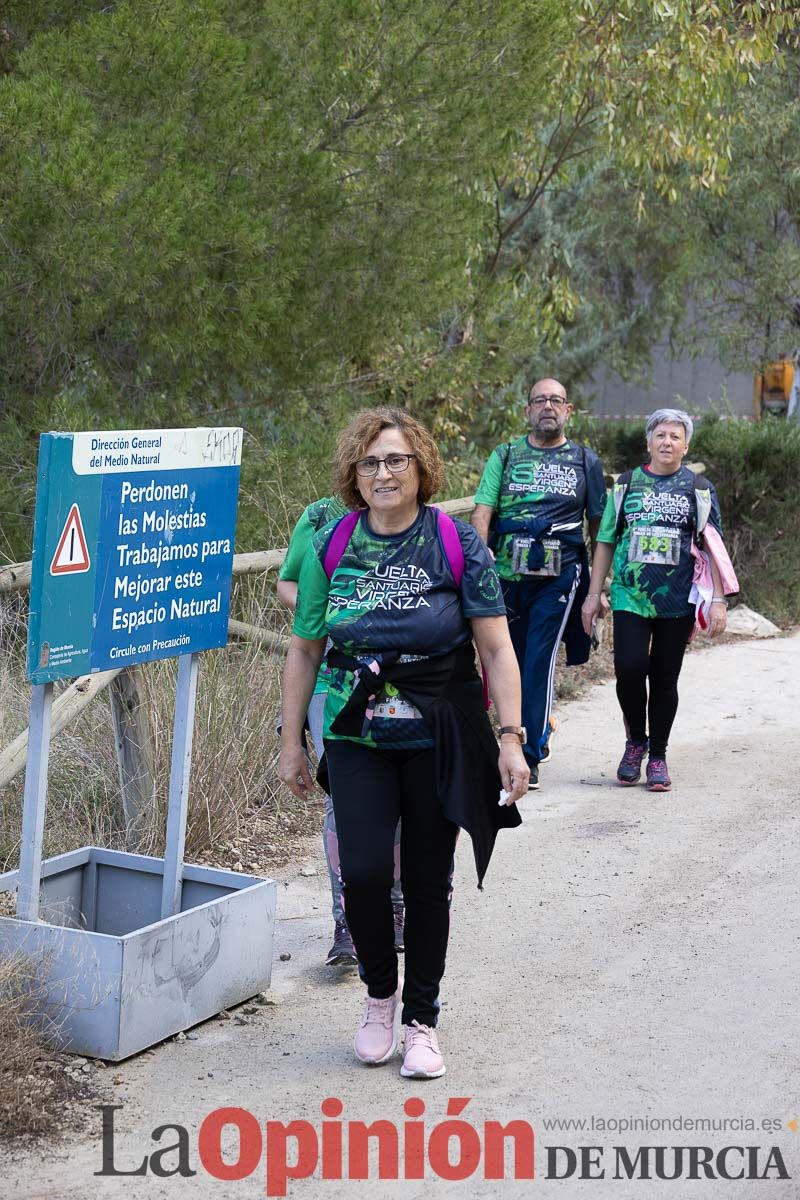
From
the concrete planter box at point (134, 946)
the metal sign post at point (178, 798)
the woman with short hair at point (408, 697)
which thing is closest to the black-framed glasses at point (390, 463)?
the woman with short hair at point (408, 697)

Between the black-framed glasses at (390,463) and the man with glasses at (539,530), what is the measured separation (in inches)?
117

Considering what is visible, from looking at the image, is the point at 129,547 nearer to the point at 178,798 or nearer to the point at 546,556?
the point at 178,798

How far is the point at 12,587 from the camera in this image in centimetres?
535

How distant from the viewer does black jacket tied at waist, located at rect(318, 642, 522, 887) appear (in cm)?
390

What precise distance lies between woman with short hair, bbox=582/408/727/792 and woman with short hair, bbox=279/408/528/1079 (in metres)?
3.13

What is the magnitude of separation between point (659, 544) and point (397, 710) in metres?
3.36

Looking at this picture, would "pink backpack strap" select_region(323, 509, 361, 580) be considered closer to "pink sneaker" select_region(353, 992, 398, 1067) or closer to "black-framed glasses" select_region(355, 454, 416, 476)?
"black-framed glasses" select_region(355, 454, 416, 476)

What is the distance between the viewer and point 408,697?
391 cm

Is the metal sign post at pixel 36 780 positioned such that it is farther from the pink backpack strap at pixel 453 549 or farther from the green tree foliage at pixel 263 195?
the green tree foliage at pixel 263 195

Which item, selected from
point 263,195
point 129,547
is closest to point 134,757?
point 129,547

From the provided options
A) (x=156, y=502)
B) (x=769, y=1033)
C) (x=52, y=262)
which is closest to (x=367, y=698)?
Answer: (x=156, y=502)

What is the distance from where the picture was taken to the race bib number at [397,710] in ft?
12.8

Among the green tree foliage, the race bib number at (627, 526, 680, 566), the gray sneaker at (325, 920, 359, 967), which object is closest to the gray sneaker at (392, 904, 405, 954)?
the gray sneaker at (325, 920, 359, 967)

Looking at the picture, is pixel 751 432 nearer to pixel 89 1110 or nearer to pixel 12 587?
pixel 12 587
